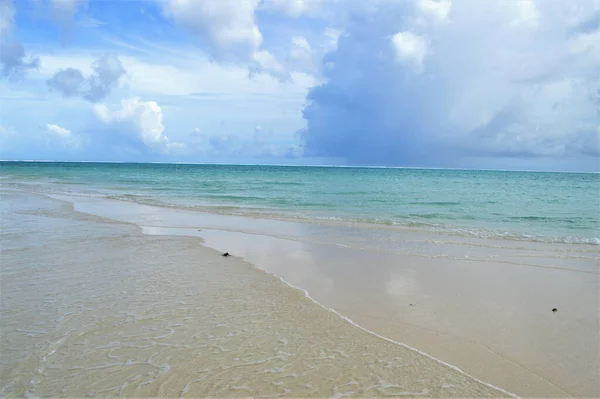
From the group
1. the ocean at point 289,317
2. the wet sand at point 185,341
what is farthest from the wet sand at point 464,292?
the wet sand at point 185,341

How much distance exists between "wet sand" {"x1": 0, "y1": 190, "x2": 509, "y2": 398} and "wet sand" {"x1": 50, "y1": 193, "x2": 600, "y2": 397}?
590 millimetres

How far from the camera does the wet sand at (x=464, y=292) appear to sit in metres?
4.71

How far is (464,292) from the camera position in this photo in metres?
7.30

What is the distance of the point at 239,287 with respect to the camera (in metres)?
7.04

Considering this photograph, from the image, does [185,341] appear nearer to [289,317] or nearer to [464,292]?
[289,317]

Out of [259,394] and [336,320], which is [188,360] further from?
[336,320]

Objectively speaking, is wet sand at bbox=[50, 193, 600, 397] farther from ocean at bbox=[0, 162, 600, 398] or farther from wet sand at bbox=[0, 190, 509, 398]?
wet sand at bbox=[0, 190, 509, 398]

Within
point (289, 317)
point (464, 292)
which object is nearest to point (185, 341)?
point (289, 317)

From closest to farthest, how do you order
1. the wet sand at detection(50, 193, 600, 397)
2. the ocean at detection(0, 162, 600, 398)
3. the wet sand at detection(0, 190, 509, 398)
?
the wet sand at detection(0, 190, 509, 398)
the ocean at detection(0, 162, 600, 398)
the wet sand at detection(50, 193, 600, 397)

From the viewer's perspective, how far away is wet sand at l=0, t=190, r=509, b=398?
3.93 m

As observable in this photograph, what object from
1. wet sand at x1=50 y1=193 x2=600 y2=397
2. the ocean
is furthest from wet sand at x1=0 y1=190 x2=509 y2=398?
wet sand at x1=50 y1=193 x2=600 y2=397

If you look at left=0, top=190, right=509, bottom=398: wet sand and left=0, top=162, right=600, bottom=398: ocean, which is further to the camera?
left=0, top=162, right=600, bottom=398: ocean

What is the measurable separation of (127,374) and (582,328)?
21.1 feet

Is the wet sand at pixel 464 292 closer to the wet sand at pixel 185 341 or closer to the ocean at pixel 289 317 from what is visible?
the ocean at pixel 289 317
